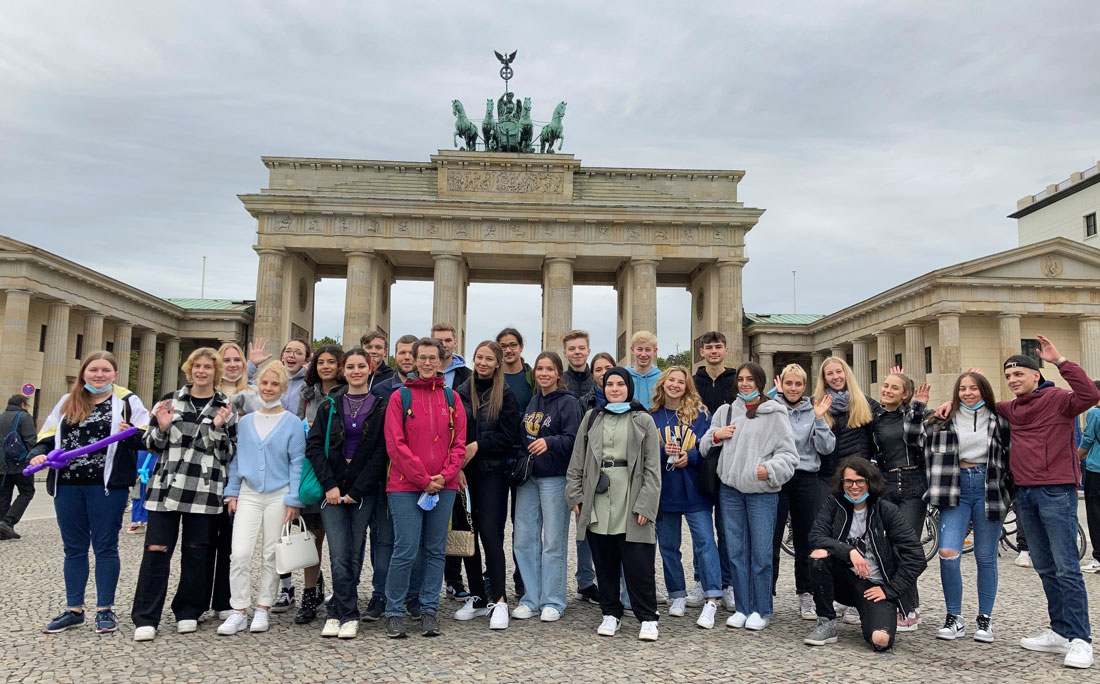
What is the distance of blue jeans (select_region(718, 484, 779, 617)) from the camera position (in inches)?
250

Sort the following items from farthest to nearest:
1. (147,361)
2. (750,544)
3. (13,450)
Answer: (147,361)
(13,450)
(750,544)

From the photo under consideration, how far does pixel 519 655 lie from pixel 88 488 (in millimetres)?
3685

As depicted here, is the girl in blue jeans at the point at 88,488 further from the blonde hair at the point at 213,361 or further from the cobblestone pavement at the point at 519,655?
the blonde hair at the point at 213,361

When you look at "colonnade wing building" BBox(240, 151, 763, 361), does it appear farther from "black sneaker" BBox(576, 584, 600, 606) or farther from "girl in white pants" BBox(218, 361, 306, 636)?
"girl in white pants" BBox(218, 361, 306, 636)

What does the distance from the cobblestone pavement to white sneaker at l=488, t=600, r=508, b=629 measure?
0.10 metres

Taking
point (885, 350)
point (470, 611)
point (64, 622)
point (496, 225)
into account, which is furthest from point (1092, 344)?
point (64, 622)

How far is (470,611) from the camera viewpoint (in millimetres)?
6566

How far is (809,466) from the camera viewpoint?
680 centimetres

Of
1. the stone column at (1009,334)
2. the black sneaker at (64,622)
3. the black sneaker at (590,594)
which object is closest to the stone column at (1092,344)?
the stone column at (1009,334)

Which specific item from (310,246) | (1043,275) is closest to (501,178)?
(310,246)

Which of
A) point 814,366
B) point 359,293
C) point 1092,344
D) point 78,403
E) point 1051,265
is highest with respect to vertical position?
point 1051,265

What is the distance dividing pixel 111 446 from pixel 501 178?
35724 mm

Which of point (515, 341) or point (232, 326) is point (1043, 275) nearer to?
point (515, 341)

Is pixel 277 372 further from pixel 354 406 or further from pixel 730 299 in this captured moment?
pixel 730 299
